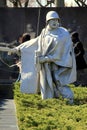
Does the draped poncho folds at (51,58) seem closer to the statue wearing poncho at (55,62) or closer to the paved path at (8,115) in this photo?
the statue wearing poncho at (55,62)

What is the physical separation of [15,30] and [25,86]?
17.7 feet

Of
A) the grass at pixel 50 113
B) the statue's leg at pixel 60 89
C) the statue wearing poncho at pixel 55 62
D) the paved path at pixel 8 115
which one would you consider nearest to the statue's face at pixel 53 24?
the statue wearing poncho at pixel 55 62

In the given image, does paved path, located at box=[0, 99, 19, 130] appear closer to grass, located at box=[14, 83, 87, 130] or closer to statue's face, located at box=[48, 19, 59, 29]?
grass, located at box=[14, 83, 87, 130]

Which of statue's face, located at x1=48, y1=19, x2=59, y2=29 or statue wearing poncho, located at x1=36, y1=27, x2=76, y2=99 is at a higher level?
statue's face, located at x1=48, y1=19, x2=59, y2=29

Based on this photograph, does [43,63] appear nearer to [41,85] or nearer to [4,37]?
[41,85]

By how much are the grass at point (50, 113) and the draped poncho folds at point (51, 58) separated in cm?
29

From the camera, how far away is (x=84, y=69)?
15.8 meters

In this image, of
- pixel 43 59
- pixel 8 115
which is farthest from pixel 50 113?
pixel 43 59

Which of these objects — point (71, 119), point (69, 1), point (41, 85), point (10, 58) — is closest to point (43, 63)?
point (41, 85)

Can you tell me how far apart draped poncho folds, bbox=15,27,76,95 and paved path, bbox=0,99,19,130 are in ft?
1.55

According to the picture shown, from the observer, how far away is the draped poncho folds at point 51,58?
10.9 metres

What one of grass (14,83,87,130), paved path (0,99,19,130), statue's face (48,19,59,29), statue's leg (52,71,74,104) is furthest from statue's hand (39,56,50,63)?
paved path (0,99,19,130)

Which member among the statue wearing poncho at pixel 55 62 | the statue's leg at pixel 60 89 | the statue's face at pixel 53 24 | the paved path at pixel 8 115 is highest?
the statue's face at pixel 53 24

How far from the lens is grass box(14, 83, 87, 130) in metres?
8.02
